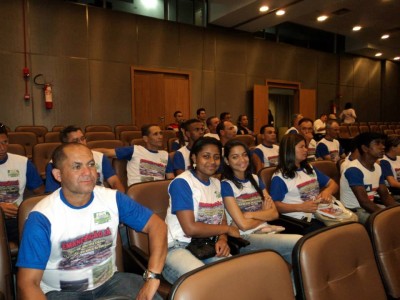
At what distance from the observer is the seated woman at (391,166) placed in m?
3.13

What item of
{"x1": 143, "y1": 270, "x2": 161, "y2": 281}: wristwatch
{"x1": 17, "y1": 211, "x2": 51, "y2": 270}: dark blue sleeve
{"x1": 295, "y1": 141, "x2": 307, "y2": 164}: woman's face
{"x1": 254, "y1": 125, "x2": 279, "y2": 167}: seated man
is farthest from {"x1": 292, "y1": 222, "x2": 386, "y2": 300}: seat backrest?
{"x1": 254, "y1": 125, "x2": 279, "y2": 167}: seated man

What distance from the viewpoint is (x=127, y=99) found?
7.35 m

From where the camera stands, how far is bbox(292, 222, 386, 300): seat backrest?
3.87ft

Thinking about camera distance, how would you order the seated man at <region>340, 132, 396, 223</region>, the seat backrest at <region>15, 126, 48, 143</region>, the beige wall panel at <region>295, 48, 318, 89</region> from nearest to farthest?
the seated man at <region>340, 132, 396, 223</region> → the seat backrest at <region>15, 126, 48, 143</region> → the beige wall panel at <region>295, 48, 318, 89</region>

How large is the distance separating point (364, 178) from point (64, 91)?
584cm

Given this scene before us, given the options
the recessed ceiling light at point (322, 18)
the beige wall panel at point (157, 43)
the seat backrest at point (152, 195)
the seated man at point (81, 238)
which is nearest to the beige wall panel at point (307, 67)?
the recessed ceiling light at point (322, 18)

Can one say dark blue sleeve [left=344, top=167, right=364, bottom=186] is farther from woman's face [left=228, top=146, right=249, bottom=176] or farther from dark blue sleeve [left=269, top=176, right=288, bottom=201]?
woman's face [left=228, top=146, right=249, bottom=176]

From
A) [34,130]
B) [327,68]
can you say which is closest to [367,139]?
[34,130]

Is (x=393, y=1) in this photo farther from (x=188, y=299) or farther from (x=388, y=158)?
(x=188, y=299)

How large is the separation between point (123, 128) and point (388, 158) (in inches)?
181

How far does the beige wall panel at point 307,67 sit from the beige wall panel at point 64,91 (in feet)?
22.3

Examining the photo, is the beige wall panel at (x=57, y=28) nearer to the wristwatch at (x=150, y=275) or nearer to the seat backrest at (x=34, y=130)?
the seat backrest at (x=34, y=130)

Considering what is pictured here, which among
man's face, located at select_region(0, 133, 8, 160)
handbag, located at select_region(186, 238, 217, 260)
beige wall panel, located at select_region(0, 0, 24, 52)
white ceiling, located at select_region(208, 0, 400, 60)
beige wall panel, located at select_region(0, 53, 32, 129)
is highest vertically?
white ceiling, located at select_region(208, 0, 400, 60)

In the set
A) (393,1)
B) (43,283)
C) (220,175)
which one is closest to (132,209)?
(43,283)
